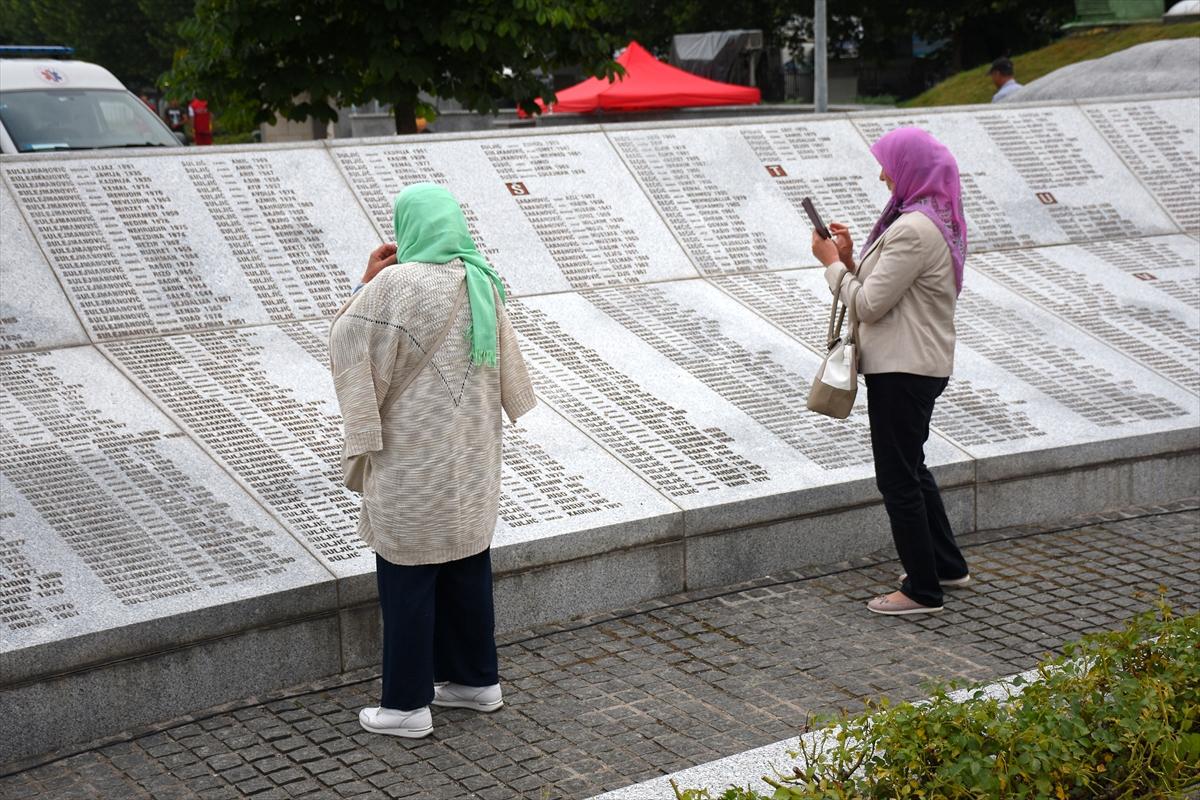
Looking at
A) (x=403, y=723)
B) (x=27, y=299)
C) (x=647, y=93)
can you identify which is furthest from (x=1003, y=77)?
(x=647, y=93)

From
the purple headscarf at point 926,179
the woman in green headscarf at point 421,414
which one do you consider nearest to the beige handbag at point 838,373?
the purple headscarf at point 926,179

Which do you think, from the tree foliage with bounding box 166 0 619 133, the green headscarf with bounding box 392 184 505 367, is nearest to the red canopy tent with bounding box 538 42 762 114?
the tree foliage with bounding box 166 0 619 133

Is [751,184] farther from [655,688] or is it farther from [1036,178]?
[655,688]

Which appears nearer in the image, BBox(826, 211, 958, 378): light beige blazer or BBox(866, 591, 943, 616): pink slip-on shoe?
BBox(826, 211, 958, 378): light beige blazer

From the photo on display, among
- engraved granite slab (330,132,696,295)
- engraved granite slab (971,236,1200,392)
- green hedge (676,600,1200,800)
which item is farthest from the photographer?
engraved granite slab (971,236,1200,392)

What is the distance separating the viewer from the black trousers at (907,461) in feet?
18.5

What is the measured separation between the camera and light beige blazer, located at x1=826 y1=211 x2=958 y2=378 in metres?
5.54

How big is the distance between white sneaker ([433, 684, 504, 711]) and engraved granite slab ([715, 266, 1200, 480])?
116 inches

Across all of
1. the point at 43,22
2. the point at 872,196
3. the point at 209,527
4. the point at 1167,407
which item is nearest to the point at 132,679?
the point at 209,527

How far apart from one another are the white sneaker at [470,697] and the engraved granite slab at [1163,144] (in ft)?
22.4

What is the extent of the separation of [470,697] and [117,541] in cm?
144

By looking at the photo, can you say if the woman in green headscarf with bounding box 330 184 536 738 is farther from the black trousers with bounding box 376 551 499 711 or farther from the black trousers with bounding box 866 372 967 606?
the black trousers with bounding box 866 372 967 606

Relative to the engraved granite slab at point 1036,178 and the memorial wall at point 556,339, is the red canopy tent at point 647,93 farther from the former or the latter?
the memorial wall at point 556,339

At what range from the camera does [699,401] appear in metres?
6.98
